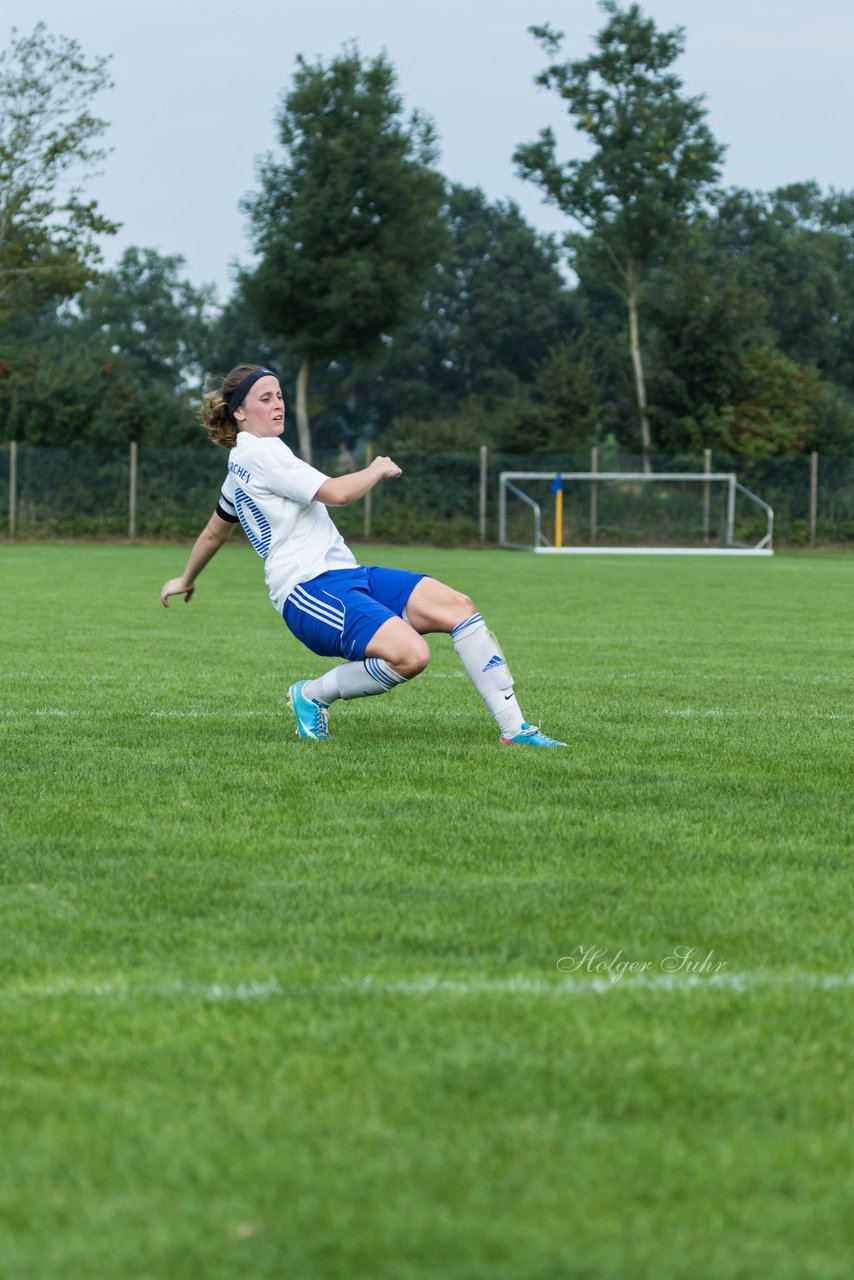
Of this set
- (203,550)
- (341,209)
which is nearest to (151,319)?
(341,209)

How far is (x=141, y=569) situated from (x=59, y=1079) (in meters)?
22.0

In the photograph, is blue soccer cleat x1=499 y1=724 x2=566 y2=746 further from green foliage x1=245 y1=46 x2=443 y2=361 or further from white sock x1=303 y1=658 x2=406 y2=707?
green foliage x1=245 y1=46 x2=443 y2=361

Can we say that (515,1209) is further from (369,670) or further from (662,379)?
(662,379)

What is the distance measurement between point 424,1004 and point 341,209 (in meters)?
41.7

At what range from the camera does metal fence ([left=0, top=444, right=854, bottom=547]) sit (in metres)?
36.5

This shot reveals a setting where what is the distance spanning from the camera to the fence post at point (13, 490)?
35.8 meters

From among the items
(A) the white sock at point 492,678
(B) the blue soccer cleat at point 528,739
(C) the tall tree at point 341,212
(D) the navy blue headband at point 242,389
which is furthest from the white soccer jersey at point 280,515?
(C) the tall tree at point 341,212

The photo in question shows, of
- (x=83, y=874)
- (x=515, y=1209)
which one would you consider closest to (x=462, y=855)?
(x=83, y=874)

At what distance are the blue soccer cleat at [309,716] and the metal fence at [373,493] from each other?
96.9 feet

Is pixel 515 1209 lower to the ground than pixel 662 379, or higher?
lower

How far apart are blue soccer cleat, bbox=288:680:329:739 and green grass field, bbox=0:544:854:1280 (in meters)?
0.11

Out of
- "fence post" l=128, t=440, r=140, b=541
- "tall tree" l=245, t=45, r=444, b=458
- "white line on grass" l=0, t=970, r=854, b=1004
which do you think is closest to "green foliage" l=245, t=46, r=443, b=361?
"tall tree" l=245, t=45, r=444, b=458

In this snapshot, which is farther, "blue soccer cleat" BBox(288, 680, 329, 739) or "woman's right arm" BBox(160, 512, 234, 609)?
"woman's right arm" BBox(160, 512, 234, 609)

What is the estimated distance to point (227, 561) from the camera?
29.2m
